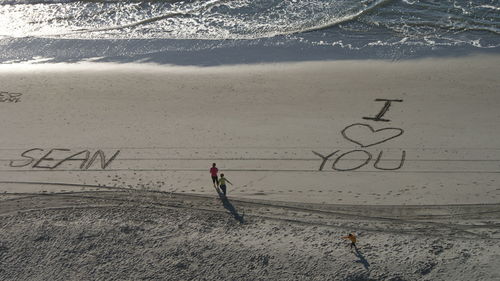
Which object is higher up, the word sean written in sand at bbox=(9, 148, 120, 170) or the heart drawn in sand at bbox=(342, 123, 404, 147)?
the heart drawn in sand at bbox=(342, 123, 404, 147)

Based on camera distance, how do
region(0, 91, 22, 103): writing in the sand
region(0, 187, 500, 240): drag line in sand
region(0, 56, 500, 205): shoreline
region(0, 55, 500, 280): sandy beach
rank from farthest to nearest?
region(0, 91, 22, 103): writing in the sand → region(0, 56, 500, 205): shoreline → region(0, 187, 500, 240): drag line in sand → region(0, 55, 500, 280): sandy beach

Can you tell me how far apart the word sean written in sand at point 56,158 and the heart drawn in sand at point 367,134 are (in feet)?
23.6

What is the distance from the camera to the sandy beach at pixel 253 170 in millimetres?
13367

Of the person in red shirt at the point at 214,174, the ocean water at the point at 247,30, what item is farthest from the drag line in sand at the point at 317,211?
the ocean water at the point at 247,30

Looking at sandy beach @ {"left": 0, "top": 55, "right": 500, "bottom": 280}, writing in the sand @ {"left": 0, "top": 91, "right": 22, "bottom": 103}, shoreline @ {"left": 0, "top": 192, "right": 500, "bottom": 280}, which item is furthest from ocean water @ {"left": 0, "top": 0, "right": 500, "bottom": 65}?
shoreline @ {"left": 0, "top": 192, "right": 500, "bottom": 280}

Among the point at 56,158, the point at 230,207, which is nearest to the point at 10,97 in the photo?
the point at 56,158

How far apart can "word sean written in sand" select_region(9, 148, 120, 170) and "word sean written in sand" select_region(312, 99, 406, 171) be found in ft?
21.6

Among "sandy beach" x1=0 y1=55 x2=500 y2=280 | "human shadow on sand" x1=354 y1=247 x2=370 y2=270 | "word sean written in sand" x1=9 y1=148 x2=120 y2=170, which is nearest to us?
"human shadow on sand" x1=354 y1=247 x2=370 y2=270

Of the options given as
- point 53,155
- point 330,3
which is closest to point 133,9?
point 330,3

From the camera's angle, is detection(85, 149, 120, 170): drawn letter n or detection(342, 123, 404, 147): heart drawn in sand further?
detection(342, 123, 404, 147): heart drawn in sand

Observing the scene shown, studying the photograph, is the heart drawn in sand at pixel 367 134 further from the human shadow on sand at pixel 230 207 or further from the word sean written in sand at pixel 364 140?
the human shadow on sand at pixel 230 207

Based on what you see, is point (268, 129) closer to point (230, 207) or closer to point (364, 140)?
point (364, 140)

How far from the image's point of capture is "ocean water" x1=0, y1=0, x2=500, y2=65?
23.2 m

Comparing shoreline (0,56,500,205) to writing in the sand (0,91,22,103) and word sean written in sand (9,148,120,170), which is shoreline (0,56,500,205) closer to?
word sean written in sand (9,148,120,170)
